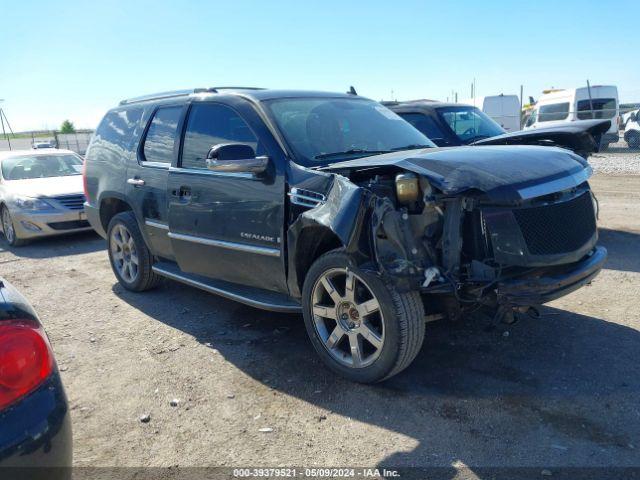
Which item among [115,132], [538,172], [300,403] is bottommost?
[300,403]

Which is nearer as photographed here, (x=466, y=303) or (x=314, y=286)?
(x=466, y=303)

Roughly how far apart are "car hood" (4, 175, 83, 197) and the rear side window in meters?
4.30

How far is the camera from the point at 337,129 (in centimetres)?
441

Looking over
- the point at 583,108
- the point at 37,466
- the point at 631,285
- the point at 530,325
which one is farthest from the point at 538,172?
the point at 583,108

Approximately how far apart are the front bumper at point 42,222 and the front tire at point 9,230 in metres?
0.16

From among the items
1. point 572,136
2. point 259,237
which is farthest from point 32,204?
point 572,136

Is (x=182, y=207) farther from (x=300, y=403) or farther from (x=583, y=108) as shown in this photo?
(x=583, y=108)

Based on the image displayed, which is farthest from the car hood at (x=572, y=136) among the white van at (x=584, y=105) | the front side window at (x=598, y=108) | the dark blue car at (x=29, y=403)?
the front side window at (x=598, y=108)

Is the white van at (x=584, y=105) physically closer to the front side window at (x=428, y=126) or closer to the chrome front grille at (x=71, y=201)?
the front side window at (x=428, y=126)

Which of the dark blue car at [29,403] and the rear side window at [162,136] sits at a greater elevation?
the rear side window at [162,136]

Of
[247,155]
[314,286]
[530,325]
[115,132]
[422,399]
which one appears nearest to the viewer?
[422,399]

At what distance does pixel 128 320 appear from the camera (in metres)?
5.02

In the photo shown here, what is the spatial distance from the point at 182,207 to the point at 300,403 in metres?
2.08

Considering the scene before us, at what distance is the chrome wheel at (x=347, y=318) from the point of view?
11.1 ft
